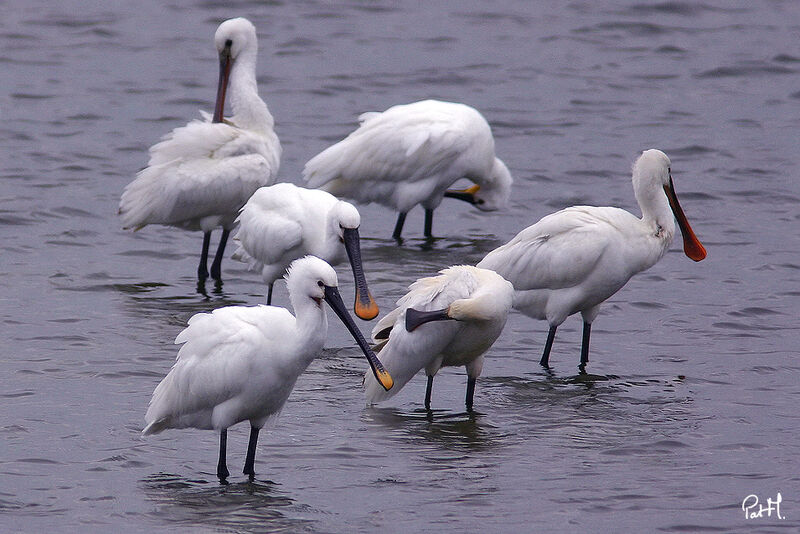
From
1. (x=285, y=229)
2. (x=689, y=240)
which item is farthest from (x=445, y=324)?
(x=689, y=240)

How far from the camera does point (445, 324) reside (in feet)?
30.8

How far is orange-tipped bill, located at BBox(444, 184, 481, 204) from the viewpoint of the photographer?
15412 mm

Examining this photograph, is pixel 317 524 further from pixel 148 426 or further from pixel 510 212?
pixel 510 212

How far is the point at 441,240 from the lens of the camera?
49.2 ft

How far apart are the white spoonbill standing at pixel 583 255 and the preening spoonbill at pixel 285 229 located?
3.95 ft

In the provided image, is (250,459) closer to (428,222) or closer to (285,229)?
(285,229)

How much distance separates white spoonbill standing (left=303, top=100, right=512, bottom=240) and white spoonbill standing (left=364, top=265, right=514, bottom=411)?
15.3 ft

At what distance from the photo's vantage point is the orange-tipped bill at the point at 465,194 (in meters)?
15.4

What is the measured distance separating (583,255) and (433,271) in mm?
3217

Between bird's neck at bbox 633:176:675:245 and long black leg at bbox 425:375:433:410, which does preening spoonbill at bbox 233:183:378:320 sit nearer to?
long black leg at bbox 425:375:433:410

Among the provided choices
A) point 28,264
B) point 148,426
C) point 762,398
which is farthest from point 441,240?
point 148,426

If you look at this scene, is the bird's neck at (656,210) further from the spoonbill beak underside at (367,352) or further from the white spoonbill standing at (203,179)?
the white spoonbill standing at (203,179)
